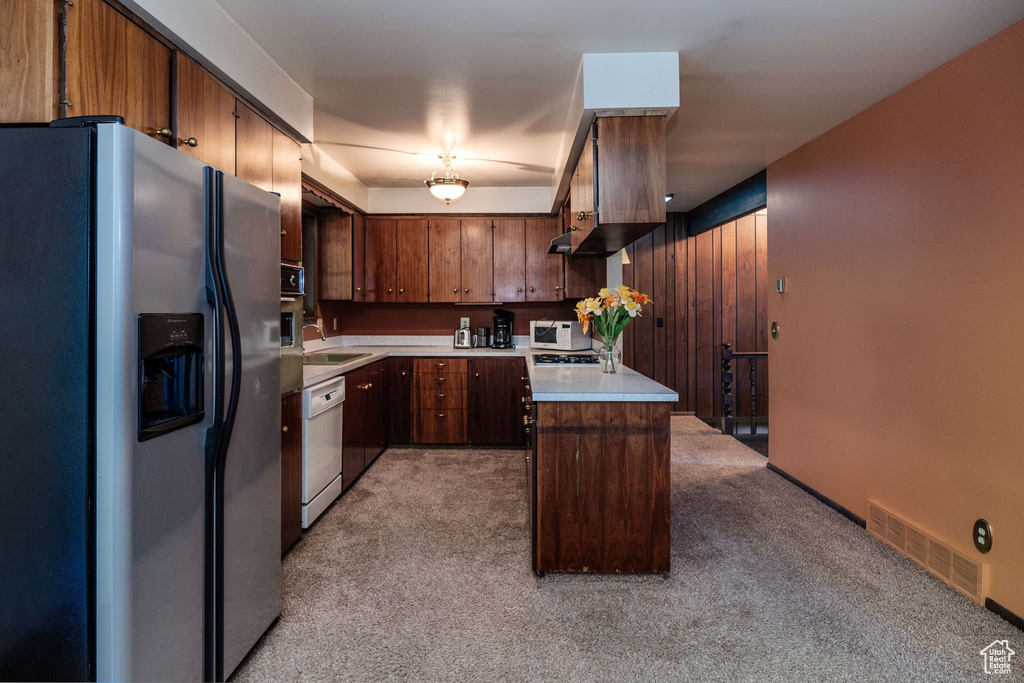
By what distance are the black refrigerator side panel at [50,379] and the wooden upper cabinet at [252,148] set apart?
1.09m

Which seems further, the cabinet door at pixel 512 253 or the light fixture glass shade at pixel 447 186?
the cabinet door at pixel 512 253

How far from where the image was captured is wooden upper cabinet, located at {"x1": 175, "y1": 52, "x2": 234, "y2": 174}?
5.99 ft

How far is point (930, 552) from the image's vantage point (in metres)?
2.37

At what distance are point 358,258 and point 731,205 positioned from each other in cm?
362

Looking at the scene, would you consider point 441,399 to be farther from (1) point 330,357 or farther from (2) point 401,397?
(1) point 330,357

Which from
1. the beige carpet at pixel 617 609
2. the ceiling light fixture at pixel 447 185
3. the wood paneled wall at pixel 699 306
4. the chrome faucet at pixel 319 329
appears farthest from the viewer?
the wood paneled wall at pixel 699 306

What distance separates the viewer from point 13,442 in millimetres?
1162

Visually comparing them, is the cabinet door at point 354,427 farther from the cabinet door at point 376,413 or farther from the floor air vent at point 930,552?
the floor air vent at point 930,552

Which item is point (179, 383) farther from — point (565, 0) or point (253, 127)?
point (565, 0)

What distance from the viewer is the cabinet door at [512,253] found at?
478 cm

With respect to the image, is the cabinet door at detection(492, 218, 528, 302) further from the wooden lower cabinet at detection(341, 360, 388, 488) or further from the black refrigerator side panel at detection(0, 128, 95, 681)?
the black refrigerator side panel at detection(0, 128, 95, 681)

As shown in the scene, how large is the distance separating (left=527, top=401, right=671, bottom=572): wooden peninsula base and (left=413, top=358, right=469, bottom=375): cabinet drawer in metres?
2.25

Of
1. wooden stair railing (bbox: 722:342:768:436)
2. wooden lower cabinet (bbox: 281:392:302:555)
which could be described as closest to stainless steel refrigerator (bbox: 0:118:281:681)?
wooden lower cabinet (bbox: 281:392:302:555)

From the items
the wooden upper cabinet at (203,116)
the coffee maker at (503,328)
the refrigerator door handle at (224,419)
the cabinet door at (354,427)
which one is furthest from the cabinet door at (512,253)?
the refrigerator door handle at (224,419)
